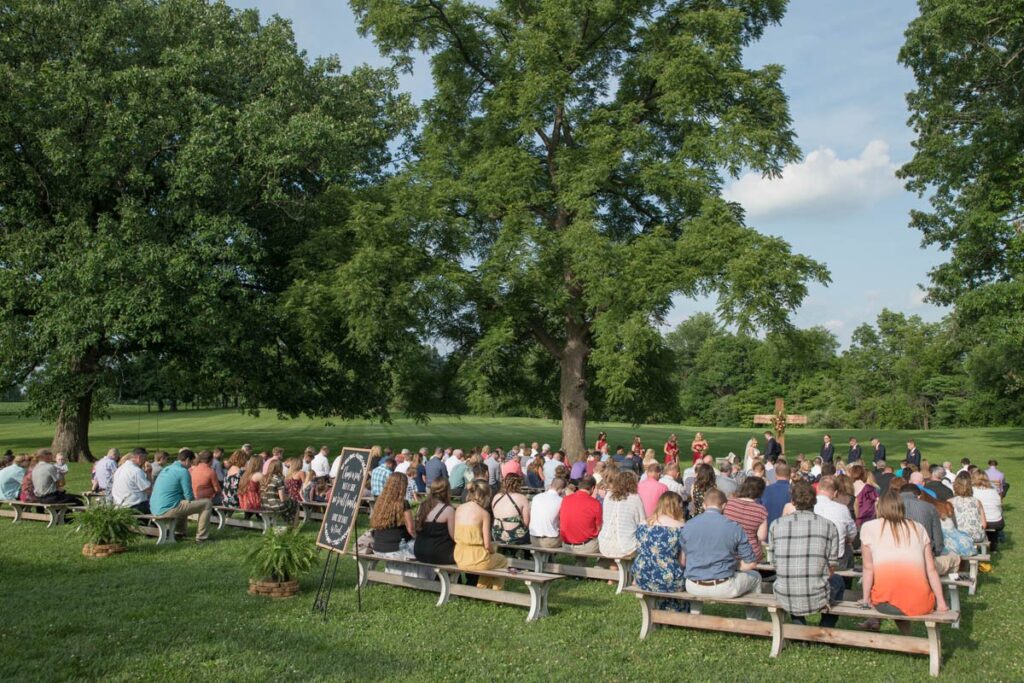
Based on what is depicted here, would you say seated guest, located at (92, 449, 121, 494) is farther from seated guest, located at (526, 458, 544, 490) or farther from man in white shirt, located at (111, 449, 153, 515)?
seated guest, located at (526, 458, 544, 490)

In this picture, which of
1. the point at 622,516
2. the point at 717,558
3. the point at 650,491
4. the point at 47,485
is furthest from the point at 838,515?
the point at 47,485

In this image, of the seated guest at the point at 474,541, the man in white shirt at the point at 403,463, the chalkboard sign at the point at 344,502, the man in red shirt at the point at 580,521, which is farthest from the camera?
the man in white shirt at the point at 403,463

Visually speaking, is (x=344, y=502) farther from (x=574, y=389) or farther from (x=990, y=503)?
(x=574, y=389)

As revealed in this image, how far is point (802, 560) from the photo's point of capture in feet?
24.4

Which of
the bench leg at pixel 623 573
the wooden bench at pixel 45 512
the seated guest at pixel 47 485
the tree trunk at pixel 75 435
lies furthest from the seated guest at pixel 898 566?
the tree trunk at pixel 75 435

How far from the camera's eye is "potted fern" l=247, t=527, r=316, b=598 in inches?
369

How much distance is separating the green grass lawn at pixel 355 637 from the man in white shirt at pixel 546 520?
82 cm

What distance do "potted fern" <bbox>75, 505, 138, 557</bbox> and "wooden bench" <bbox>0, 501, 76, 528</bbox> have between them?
2.93 meters

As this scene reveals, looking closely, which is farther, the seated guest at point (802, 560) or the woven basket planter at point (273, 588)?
the woven basket planter at point (273, 588)

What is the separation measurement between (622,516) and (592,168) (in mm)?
15309

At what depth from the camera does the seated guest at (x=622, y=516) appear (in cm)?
1016

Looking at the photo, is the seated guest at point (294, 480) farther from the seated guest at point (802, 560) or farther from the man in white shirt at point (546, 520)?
the seated guest at point (802, 560)

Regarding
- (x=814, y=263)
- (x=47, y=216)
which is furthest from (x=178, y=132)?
(x=814, y=263)

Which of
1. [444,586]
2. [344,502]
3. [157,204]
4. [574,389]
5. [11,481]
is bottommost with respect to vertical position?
[444,586]
